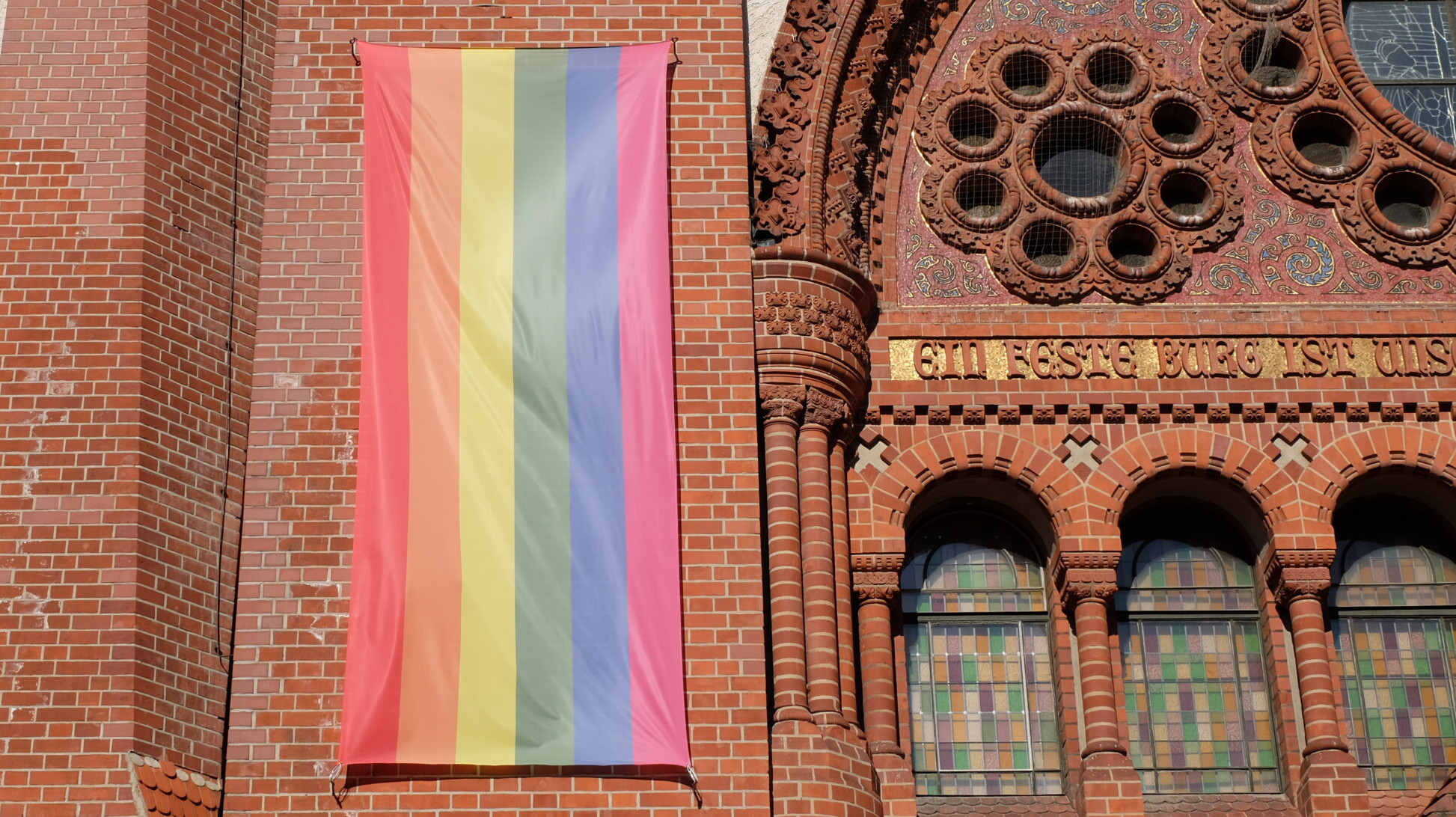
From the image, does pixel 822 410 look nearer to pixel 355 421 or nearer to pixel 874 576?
pixel 874 576

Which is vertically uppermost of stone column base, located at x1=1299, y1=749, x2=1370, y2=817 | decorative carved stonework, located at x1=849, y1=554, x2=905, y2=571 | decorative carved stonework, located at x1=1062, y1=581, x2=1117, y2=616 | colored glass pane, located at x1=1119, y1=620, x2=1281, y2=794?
decorative carved stonework, located at x1=849, y1=554, x2=905, y2=571

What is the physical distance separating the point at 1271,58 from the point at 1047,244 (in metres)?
2.63

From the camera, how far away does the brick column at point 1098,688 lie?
17.8 m

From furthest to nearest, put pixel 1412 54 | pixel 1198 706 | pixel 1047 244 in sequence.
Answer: pixel 1412 54, pixel 1047 244, pixel 1198 706

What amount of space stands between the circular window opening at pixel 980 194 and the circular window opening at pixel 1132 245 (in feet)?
3.14

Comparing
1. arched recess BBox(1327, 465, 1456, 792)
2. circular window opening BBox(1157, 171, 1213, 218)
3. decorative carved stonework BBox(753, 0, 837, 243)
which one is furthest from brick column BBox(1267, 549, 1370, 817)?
decorative carved stonework BBox(753, 0, 837, 243)

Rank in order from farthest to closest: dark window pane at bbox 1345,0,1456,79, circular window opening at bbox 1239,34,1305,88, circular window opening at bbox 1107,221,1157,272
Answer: dark window pane at bbox 1345,0,1456,79 < circular window opening at bbox 1239,34,1305,88 < circular window opening at bbox 1107,221,1157,272

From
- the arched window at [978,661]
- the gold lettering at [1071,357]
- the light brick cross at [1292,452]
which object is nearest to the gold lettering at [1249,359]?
the light brick cross at [1292,452]

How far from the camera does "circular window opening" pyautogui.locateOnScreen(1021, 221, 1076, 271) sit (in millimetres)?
20156

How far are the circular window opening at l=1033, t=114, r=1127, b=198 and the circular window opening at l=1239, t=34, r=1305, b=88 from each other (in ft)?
4.62

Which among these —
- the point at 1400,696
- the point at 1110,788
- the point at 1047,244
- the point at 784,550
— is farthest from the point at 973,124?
the point at 1110,788

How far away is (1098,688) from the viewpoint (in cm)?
1828

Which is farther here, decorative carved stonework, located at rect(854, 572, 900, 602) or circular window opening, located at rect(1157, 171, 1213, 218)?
circular window opening, located at rect(1157, 171, 1213, 218)

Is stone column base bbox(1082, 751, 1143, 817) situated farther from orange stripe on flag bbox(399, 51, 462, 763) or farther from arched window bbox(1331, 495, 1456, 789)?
orange stripe on flag bbox(399, 51, 462, 763)
